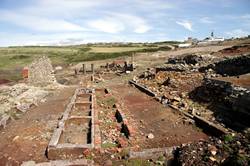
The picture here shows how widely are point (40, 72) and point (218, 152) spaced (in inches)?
578

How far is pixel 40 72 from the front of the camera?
61.6 feet

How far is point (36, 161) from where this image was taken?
23.0 feet

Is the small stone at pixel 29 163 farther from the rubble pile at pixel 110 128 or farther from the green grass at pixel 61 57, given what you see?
the green grass at pixel 61 57

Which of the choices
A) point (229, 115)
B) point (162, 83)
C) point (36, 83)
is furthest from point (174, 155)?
point (36, 83)

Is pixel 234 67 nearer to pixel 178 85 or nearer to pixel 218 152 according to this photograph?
pixel 178 85

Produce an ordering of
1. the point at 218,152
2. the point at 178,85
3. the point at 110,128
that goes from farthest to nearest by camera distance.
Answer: the point at 178,85
the point at 110,128
the point at 218,152

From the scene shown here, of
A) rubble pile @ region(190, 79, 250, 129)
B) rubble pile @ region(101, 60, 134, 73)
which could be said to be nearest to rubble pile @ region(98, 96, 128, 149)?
rubble pile @ region(190, 79, 250, 129)

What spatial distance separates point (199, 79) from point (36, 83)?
9.70m

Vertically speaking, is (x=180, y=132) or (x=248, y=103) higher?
(x=248, y=103)

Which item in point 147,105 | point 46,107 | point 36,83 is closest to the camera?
point 147,105

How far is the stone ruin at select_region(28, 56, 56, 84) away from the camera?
59.8 feet

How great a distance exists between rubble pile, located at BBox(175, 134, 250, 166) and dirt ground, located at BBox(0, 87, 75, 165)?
327 centimetres

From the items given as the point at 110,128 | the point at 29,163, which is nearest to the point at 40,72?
the point at 110,128

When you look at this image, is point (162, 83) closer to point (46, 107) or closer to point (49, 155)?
point (46, 107)
